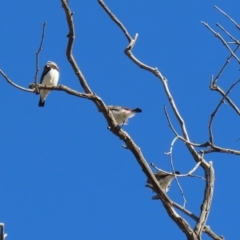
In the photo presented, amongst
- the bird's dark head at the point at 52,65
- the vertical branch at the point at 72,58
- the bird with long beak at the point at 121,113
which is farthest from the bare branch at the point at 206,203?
the bird's dark head at the point at 52,65

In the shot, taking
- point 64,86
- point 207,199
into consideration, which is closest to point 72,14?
point 64,86

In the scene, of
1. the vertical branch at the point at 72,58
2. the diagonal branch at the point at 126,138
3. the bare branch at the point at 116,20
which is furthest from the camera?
the bare branch at the point at 116,20

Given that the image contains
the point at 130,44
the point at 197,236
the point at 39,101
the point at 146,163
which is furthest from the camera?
the point at 39,101

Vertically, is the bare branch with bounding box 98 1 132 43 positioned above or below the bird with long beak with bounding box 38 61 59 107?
Result: below

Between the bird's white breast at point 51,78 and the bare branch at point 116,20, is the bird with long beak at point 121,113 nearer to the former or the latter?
the bird's white breast at point 51,78

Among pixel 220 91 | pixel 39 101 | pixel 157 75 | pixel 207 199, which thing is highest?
pixel 39 101

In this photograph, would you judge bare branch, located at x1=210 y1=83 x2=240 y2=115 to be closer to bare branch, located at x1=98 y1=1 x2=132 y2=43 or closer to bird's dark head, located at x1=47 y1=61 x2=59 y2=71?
bare branch, located at x1=98 y1=1 x2=132 y2=43

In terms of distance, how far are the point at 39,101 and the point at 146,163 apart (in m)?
8.48

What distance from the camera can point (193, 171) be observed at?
508 cm

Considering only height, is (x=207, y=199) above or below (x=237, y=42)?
below

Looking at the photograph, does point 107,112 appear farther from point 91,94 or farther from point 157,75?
point 157,75

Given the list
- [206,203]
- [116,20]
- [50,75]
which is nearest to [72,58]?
[116,20]

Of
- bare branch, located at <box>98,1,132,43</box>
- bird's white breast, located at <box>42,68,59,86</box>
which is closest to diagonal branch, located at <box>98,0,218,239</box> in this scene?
bare branch, located at <box>98,1,132,43</box>

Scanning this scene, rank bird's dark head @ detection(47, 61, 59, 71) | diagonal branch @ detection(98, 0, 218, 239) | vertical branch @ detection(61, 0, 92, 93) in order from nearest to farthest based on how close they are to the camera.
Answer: diagonal branch @ detection(98, 0, 218, 239) < vertical branch @ detection(61, 0, 92, 93) < bird's dark head @ detection(47, 61, 59, 71)
